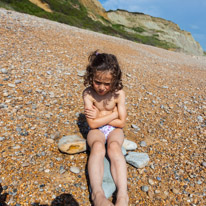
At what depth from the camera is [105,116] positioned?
11.5ft

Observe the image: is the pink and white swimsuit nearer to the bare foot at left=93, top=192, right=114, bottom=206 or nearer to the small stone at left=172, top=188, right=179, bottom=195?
the bare foot at left=93, top=192, right=114, bottom=206

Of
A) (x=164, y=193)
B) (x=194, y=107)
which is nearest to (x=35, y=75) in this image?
(x=164, y=193)

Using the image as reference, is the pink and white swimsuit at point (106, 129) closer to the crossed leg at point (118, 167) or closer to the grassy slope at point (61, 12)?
the crossed leg at point (118, 167)

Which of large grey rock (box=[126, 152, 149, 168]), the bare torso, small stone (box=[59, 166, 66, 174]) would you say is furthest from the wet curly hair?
small stone (box=[59, 166, 66, 174])

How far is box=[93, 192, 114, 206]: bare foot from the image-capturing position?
239 cm

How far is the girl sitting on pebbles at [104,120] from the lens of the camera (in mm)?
2775

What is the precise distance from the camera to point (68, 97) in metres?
5.59

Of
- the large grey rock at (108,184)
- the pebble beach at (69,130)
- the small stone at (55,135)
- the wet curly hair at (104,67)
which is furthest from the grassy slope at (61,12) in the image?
the large grey rock at (108,184)

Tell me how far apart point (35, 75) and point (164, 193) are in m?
5.29

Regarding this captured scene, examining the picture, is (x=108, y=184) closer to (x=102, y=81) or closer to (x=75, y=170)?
(x=75, y=170)

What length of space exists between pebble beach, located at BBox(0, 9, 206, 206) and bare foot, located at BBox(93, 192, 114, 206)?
1.35 ft

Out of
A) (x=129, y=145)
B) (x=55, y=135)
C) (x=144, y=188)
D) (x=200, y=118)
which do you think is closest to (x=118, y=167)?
(x=144, y=188)

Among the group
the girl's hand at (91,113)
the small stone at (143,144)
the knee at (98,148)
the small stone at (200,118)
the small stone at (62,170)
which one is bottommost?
the small stone at (62,170)

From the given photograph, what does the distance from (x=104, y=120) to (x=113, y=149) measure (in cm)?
62
